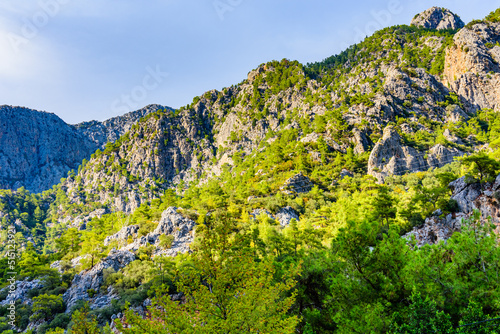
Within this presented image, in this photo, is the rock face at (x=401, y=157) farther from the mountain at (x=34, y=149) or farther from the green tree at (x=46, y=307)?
the mountain at (x=34, y=149)

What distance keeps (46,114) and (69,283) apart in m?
172

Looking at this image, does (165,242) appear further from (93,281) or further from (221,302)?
(221,302)

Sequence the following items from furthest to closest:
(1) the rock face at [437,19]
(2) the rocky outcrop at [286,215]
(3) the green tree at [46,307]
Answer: (1) the rock face at [437,19] < (2) the rocky outcrop at [286,215] < (3) the green tree at [46,307]

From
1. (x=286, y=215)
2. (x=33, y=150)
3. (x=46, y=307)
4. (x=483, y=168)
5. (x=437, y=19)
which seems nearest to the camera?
(x=483, y=168)

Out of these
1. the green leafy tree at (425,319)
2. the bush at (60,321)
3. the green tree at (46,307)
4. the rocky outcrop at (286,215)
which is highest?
the green leafy tree at (425,319)

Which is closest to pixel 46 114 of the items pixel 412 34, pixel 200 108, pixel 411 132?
pixel 200 108

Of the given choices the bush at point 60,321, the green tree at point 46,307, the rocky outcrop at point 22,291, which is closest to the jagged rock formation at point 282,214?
the bush at point 60,321

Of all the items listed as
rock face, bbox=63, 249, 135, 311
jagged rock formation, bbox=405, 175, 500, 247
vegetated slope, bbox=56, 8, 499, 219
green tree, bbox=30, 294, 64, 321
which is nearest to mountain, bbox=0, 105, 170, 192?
vegetated slope, bbox=56, 8, 499, 219

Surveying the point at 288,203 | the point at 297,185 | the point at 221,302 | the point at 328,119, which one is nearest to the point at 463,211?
the point at 221,302

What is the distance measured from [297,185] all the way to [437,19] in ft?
458

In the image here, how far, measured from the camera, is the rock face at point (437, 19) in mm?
127750

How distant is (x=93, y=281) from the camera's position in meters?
31.6

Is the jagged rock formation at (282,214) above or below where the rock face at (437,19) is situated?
below

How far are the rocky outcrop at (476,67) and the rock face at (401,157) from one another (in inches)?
1501
